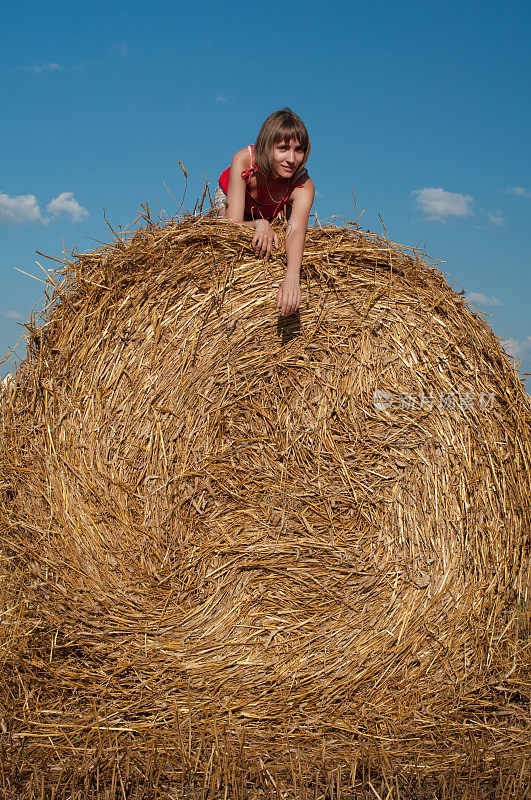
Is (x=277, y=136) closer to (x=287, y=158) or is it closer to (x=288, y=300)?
(x=287, y=158)

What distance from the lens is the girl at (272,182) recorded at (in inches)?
114

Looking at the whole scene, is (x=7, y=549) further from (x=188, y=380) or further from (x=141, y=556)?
(x=188, y=380)

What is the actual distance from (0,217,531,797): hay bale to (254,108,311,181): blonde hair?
0.56m

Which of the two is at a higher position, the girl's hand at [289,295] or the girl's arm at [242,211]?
the girl's arm at [242,211]

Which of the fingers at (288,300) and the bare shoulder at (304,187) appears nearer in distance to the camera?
the fingers at (288,300)

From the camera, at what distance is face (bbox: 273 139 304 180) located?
10.4 ft

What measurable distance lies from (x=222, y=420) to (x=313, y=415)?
1.33 ft

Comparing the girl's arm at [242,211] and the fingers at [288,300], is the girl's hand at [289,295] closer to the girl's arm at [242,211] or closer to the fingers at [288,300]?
the fingers at [288,300]

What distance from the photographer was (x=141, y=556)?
271cm

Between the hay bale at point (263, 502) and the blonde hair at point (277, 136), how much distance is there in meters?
0.56

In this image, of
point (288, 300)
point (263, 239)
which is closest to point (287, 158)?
point (263, 239)

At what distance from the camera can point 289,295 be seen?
9.09 ft

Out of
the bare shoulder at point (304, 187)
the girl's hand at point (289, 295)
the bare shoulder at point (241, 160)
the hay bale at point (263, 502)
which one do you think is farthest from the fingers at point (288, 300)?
the bare shoulder at point (241, 160)

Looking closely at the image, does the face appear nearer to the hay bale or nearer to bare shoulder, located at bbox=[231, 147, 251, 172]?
bare shoulder, located at bbox=[231, 147, 251, 172]
